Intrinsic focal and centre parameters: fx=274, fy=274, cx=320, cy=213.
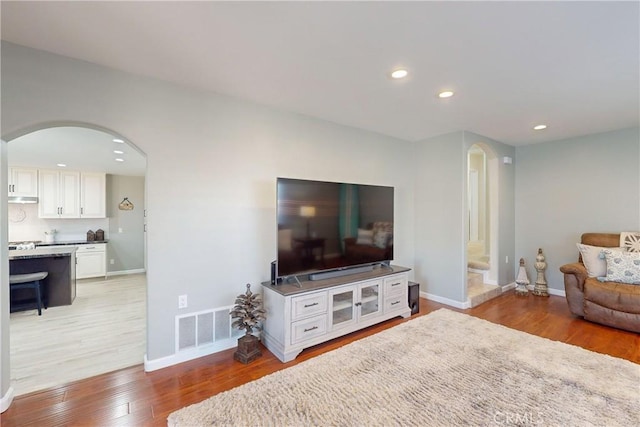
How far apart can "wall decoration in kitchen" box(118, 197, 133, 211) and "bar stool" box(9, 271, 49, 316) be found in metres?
2.98

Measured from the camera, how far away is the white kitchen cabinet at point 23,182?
5402 millimetres

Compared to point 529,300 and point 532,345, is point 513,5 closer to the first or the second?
point 532,345

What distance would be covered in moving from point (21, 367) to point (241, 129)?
2863mm

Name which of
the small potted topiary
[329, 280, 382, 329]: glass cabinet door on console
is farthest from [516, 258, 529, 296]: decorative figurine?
the small potted topiary

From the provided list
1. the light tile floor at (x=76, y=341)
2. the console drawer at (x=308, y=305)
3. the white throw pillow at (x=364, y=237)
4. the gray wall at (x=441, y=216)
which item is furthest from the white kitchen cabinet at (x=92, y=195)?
the gray wall at (x=441, y=216)

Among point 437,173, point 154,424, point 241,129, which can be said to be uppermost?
point 241,129

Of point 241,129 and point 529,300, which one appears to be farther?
point 529,300

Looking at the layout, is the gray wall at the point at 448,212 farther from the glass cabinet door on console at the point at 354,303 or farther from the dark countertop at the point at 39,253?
the dark countertop at the point at 39,253

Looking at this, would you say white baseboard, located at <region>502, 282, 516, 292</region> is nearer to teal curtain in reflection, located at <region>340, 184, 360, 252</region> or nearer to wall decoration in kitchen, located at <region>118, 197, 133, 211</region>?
teal curtain in reflection, located at <region>340, 184, 360, 252</region>

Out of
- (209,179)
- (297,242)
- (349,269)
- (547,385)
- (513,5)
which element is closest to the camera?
(513,5)

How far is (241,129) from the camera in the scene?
2807 millimetres

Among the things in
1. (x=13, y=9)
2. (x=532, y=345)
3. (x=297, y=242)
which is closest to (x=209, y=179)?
(x=297, y=242)

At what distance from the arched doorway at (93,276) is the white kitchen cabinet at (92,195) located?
0.39 feet

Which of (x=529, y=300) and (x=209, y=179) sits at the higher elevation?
(x=209, y=179)
